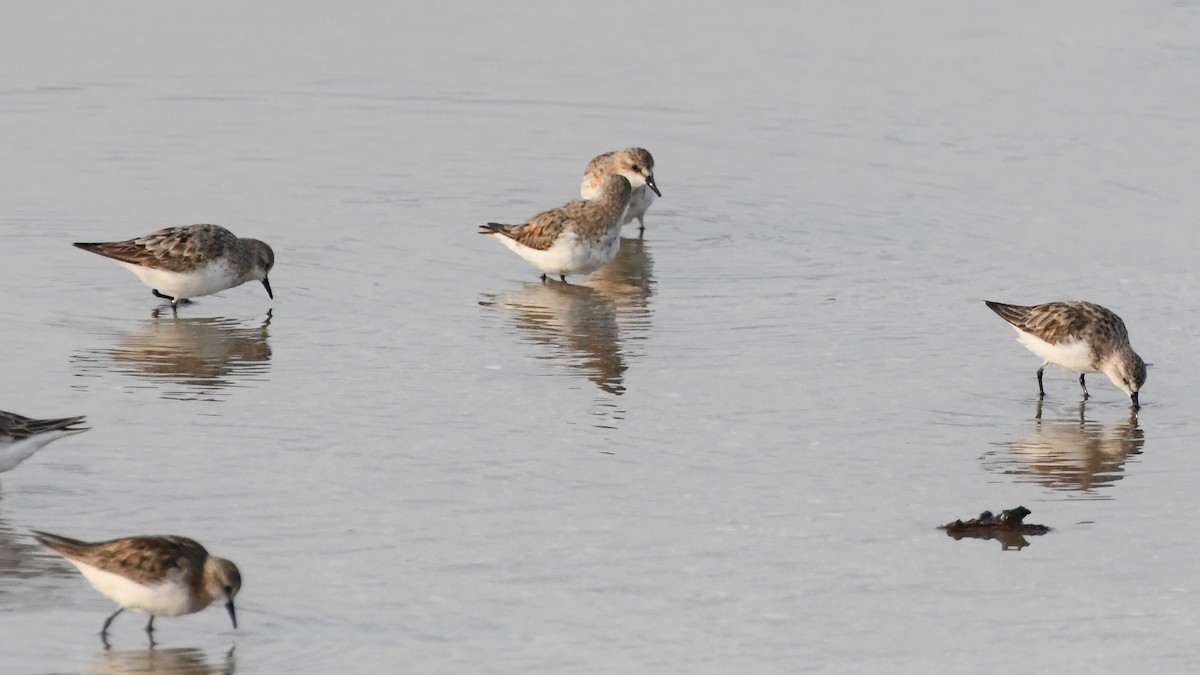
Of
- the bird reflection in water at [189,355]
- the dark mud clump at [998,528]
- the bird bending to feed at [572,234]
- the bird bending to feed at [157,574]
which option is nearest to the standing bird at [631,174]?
the bird bending to feed at [572,234]

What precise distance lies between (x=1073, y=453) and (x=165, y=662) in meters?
7.28

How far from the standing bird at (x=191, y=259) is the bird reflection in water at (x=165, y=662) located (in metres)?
7.76

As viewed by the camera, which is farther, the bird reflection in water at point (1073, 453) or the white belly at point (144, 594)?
the bird reflection in water at point (1073, 453)

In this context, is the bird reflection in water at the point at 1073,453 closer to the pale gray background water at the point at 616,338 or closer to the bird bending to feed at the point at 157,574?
the pale gray background water at the point at 616,338

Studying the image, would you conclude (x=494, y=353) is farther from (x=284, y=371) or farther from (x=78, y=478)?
(x=78, y=478)

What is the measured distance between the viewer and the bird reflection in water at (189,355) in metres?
15.6

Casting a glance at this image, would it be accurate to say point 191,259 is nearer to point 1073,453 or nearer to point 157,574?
point 157,574

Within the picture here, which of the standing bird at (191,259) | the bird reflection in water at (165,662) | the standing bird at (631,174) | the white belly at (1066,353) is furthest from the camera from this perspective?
the standing bird at (631,174)

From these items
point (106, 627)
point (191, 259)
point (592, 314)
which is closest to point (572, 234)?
point (592, 314)

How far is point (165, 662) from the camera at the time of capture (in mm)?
10250

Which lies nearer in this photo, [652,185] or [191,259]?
[191,259]

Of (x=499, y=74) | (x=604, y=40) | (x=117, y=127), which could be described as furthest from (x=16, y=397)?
(x=604, y=40)

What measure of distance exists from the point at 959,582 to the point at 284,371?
649cm

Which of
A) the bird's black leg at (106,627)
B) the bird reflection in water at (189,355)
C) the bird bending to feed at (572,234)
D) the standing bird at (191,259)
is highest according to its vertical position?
the bird bending to feed at (572,234)
